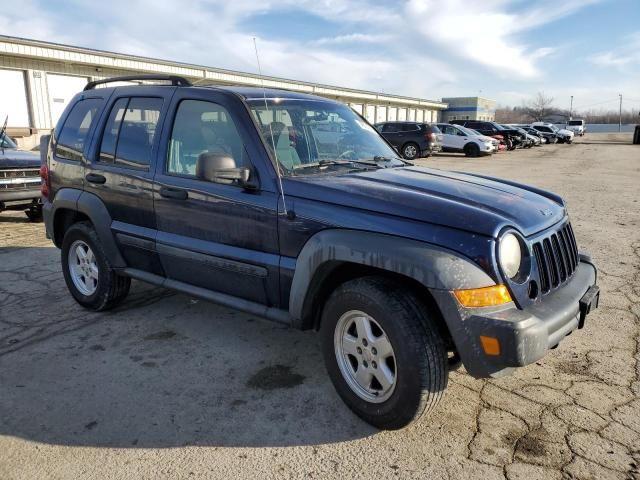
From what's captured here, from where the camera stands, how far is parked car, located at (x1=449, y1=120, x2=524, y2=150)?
31.7 metres

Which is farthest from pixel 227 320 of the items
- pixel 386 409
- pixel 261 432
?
pixel 386 409

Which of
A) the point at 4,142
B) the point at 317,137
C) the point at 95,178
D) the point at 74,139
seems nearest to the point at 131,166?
the point at 95,178

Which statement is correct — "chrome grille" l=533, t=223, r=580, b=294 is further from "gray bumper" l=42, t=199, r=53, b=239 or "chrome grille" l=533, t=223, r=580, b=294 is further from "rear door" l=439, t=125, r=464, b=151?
"rear door" l=439, t=125, r=464, b=151

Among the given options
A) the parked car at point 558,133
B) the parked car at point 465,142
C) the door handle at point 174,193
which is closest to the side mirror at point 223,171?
the door handle at point 174,193

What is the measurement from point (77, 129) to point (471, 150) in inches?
925

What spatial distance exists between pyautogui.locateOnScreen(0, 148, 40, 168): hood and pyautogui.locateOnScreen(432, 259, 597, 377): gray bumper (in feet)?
25.0

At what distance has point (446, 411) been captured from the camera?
120 inches

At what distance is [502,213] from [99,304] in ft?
11.5

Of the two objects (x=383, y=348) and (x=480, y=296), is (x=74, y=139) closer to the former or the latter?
(x=383, y=348)

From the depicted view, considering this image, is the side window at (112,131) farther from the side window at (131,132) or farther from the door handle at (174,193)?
the door handle at (174,193)

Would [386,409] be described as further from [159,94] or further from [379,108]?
[379,108]

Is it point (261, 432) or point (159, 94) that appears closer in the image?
point (261, 432)

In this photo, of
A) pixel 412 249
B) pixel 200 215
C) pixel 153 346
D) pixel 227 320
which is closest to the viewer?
pixel 412 249

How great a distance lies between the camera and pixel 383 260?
267 centimetres
